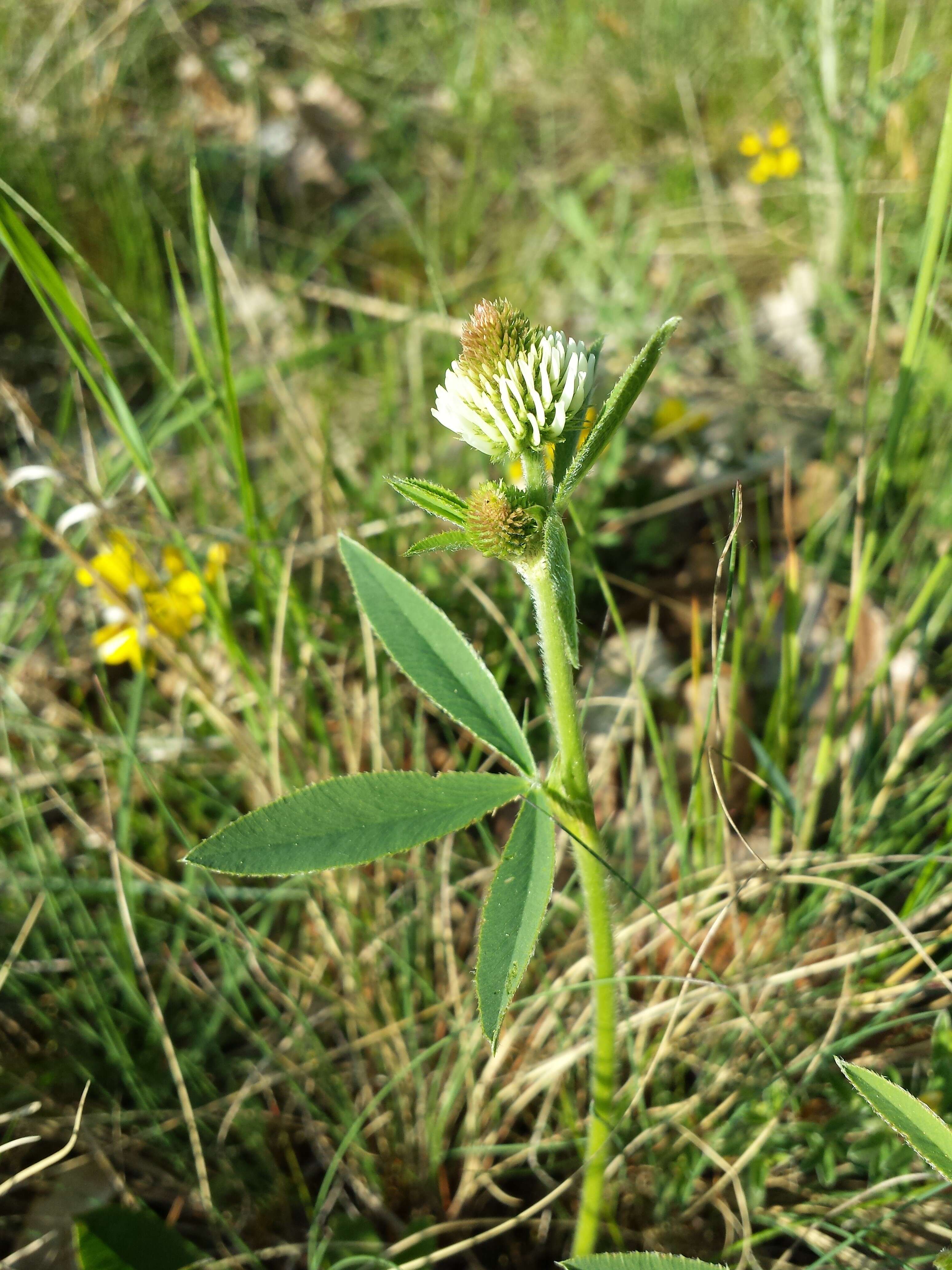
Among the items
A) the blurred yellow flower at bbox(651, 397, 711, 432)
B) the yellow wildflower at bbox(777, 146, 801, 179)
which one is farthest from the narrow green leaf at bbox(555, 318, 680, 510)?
the yellow wildflower at bbox(777, 146, 801, 179)

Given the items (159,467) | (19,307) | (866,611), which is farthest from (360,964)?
(19,307)

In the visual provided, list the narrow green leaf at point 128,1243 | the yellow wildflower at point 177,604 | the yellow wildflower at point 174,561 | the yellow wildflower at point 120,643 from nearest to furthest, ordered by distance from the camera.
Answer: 1. the narrow green leaf at point 128,1243
2. the yellow wildflower at point 120,643
3. the yellow wildflower at point 177,604
4. the yellow wildflower at point 174,561

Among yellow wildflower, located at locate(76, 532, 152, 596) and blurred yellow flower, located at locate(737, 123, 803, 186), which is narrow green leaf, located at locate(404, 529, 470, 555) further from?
blurred yellow flower, located at locate(737, 123, 803, 186)

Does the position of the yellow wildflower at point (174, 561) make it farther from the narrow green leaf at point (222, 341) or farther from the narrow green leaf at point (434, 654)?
the narrow green leaf at point (434, 654)

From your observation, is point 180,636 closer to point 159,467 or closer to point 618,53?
point 159,467

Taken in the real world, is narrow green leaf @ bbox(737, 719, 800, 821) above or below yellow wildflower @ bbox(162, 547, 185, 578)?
below

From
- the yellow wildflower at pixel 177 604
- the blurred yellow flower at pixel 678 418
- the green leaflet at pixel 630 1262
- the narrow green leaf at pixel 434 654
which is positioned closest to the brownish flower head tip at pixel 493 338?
the narrow green leaf at pixel 434 654

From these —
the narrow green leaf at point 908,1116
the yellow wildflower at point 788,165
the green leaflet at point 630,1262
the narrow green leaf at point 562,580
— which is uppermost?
the yellow wildflower at point 788,165
